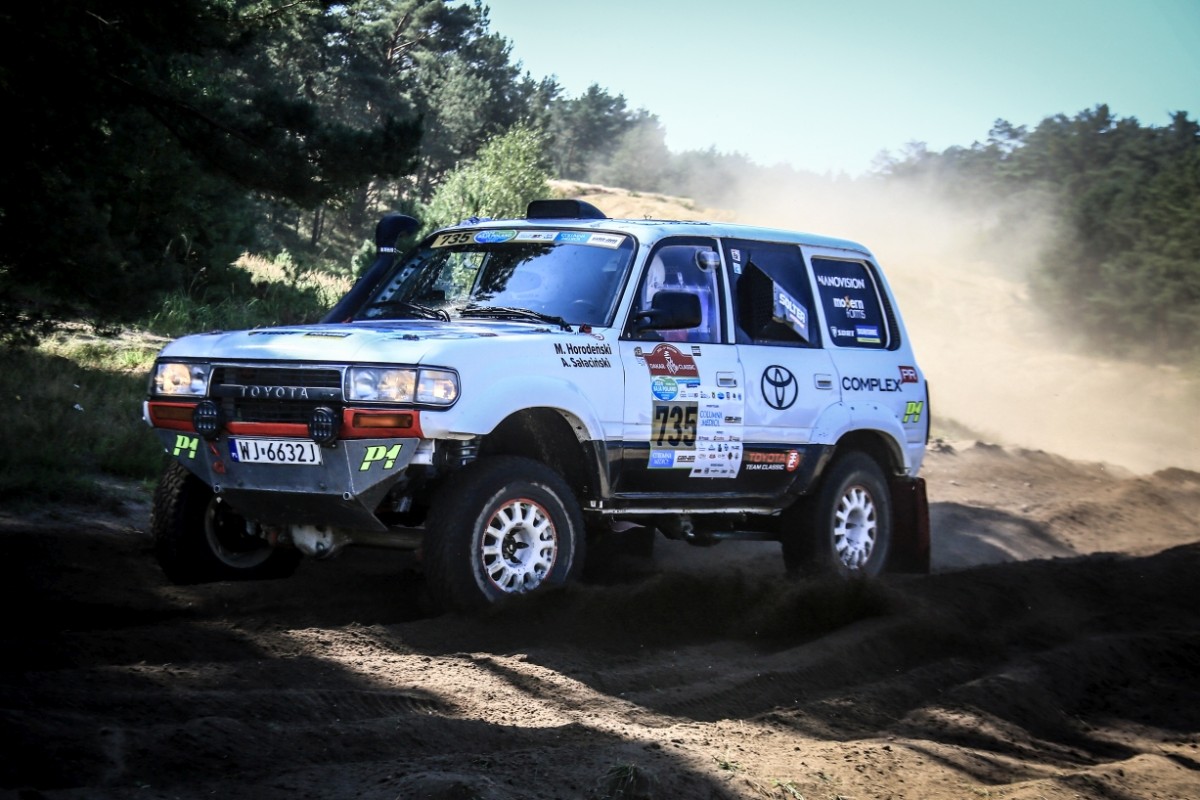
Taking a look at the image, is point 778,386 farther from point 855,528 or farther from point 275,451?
point 275,451

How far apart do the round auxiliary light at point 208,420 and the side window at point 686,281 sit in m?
2.43

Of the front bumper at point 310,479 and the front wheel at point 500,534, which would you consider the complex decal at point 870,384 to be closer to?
the front wheel at point 500,534

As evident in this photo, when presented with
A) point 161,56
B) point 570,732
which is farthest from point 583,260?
point 161,56

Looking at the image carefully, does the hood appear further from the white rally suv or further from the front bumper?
the front bumper

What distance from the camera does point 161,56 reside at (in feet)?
39.6

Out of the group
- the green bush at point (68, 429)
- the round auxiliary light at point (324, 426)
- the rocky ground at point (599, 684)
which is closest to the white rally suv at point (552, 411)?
the round auxiliary light at point (324, 426)

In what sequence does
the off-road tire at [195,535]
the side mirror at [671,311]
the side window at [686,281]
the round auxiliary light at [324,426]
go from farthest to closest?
the side window at [686,281]
the side mirror at [671,311]
the off-road tire at [195,535]
the round auxiliary light at [324,426]

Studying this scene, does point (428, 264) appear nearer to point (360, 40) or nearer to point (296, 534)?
point (296, 534)

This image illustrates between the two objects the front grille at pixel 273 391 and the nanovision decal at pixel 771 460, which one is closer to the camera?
the front grille at pixel 273 391

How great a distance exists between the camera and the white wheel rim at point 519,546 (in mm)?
6668

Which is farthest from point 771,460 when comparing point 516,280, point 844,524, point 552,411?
point 516,280

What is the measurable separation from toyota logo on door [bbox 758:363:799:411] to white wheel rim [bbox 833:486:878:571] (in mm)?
859

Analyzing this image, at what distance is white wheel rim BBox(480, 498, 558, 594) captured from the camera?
6668mm

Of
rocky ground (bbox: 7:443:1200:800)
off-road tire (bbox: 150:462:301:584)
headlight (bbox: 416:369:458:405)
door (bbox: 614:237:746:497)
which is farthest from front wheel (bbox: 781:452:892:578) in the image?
off-road tire (bbox: 150:462:301:584)
